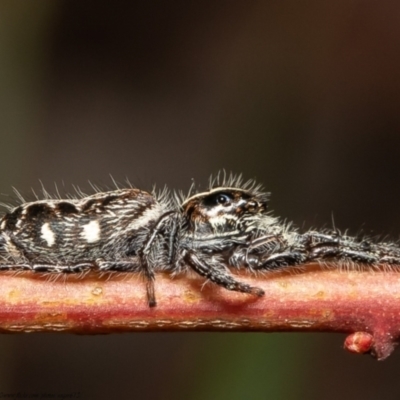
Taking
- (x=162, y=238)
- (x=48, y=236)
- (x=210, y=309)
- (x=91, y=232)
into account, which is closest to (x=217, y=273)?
(x=210, y=309)

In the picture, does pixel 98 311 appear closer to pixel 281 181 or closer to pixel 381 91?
pixel 281 181

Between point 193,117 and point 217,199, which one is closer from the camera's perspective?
point 217,199

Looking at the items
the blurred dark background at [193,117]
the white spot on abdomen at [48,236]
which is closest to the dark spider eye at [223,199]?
the white spot on abdomen at [48,236]

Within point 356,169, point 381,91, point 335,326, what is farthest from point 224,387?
point 381,91

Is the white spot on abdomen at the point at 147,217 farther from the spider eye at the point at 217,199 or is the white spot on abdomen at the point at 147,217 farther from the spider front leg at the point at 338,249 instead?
the spider front leg at the point at 338,249

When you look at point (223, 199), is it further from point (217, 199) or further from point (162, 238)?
point (162, 238)

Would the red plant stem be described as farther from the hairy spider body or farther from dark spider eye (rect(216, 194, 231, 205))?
dark spider eye (rect(216, 194, 231, 205))

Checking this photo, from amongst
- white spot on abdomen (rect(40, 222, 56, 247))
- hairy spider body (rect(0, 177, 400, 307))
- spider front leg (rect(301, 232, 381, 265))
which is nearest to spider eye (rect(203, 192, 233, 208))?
hairy spider body (rect(0, 177, 400, 307))
